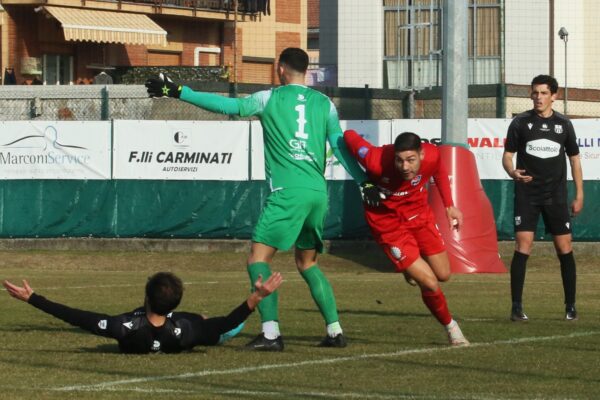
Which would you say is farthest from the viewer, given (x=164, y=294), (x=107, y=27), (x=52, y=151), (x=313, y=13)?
(x=313, y=13)

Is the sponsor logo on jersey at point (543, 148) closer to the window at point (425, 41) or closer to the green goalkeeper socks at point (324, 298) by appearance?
the green goalkeeper socks at point (324, 298)

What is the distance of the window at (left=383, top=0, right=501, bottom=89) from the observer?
5022 cm

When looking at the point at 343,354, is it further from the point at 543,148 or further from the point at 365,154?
the point at 543,148

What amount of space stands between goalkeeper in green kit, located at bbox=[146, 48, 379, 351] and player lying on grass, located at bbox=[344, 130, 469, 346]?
4.4 inches

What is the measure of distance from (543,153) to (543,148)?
0.04 meters

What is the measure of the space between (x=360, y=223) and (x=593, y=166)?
3.92m

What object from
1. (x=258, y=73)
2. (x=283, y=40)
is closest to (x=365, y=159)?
(x=258, y=73)

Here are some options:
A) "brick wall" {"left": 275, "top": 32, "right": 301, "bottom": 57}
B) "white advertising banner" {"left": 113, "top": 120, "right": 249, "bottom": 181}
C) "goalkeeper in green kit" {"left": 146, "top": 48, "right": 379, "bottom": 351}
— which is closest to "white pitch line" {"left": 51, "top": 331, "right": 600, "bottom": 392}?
"goalkeeper in green kit" {"left": 146, "top": 48, "right": 379, "bottom": 351}

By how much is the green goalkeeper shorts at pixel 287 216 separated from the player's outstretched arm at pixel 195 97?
2.24ft

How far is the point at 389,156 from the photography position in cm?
1045

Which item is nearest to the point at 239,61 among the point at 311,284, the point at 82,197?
the point at 82,197

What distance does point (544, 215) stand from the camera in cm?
1322

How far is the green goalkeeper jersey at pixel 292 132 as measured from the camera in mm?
10562

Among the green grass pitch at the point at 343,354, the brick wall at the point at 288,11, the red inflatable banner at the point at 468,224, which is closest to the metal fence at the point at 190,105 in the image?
the red inflatable banner at the point at 468,224
